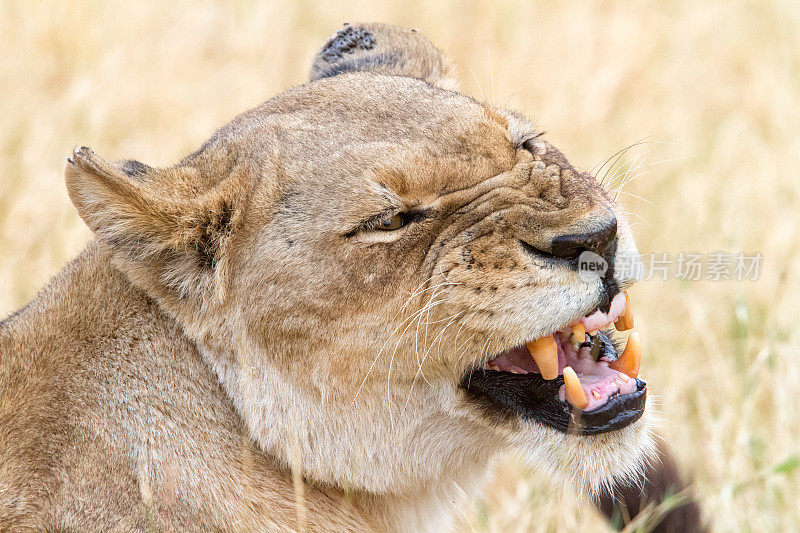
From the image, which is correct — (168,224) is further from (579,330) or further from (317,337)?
(579,330)

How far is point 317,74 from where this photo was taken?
3869mm

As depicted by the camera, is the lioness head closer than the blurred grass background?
Yes

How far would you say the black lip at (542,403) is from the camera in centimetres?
293

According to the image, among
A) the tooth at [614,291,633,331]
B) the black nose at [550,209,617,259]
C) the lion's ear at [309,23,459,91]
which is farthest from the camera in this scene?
the lion's ear at [309,23,459,91]

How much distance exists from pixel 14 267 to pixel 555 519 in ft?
10.5

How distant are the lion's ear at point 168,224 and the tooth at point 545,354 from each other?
0.89 meters

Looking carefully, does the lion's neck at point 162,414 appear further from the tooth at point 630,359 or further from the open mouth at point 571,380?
the tooth at point 630,359

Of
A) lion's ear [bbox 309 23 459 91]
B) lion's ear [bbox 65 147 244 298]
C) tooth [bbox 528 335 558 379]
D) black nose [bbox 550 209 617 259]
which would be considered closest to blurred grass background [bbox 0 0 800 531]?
lion's ear [bbox 309 23 459 91]

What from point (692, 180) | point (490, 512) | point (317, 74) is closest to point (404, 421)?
point (317, 74)

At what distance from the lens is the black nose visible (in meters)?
2.78

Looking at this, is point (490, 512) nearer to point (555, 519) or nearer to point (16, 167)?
point (555, 519)

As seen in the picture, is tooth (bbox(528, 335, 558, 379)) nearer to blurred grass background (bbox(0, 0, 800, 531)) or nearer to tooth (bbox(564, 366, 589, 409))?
tooth (bbox(564, 366, 589, 409))

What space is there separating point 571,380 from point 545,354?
12 centimetres

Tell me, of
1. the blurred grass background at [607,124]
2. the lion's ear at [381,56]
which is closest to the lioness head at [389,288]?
the lion's ear at [381,56]
